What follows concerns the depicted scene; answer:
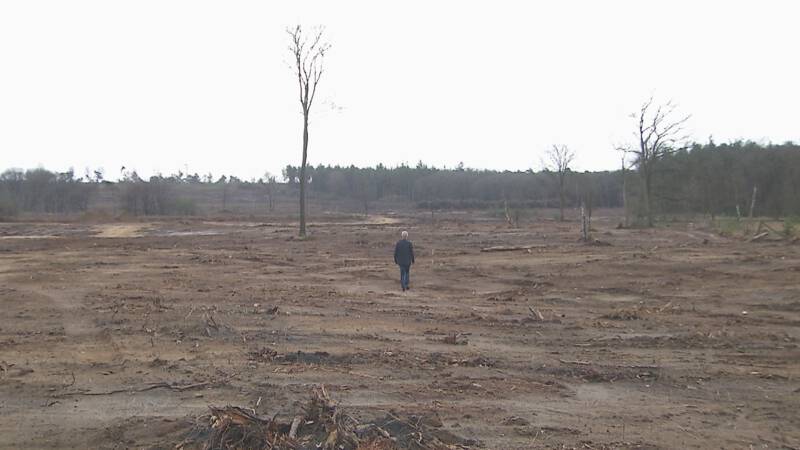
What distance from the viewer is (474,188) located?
103 meters

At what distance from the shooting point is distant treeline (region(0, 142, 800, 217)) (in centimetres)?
5072

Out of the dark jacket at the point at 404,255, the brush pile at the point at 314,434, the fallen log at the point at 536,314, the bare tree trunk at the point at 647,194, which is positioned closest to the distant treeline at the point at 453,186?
the bare tree trunk at the point at 647,194

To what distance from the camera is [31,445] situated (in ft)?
17.5

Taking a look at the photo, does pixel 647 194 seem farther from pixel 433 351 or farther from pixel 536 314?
pixel 433 351

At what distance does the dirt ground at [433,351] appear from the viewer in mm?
5805

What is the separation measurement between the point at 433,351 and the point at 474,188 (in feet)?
313

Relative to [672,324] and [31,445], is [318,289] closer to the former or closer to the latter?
[672,324]

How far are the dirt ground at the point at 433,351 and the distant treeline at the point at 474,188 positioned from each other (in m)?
27.8

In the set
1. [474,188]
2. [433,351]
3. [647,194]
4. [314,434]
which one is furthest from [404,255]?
[474,188]

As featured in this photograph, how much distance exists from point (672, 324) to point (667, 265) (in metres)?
7.80

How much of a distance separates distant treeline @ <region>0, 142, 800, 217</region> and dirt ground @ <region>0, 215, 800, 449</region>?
2785 cm

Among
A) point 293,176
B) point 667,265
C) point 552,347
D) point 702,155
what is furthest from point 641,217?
point 293,176

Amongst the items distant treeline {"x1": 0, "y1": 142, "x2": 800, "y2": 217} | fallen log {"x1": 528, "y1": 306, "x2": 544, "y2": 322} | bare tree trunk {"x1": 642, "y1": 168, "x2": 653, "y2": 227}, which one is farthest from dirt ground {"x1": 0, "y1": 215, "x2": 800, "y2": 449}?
distant treeline {"x1": 0, "y1": 142, "x2": 800, "y2": 217}

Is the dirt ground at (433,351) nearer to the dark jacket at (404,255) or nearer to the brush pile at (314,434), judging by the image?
the brush pile at (314,434)
